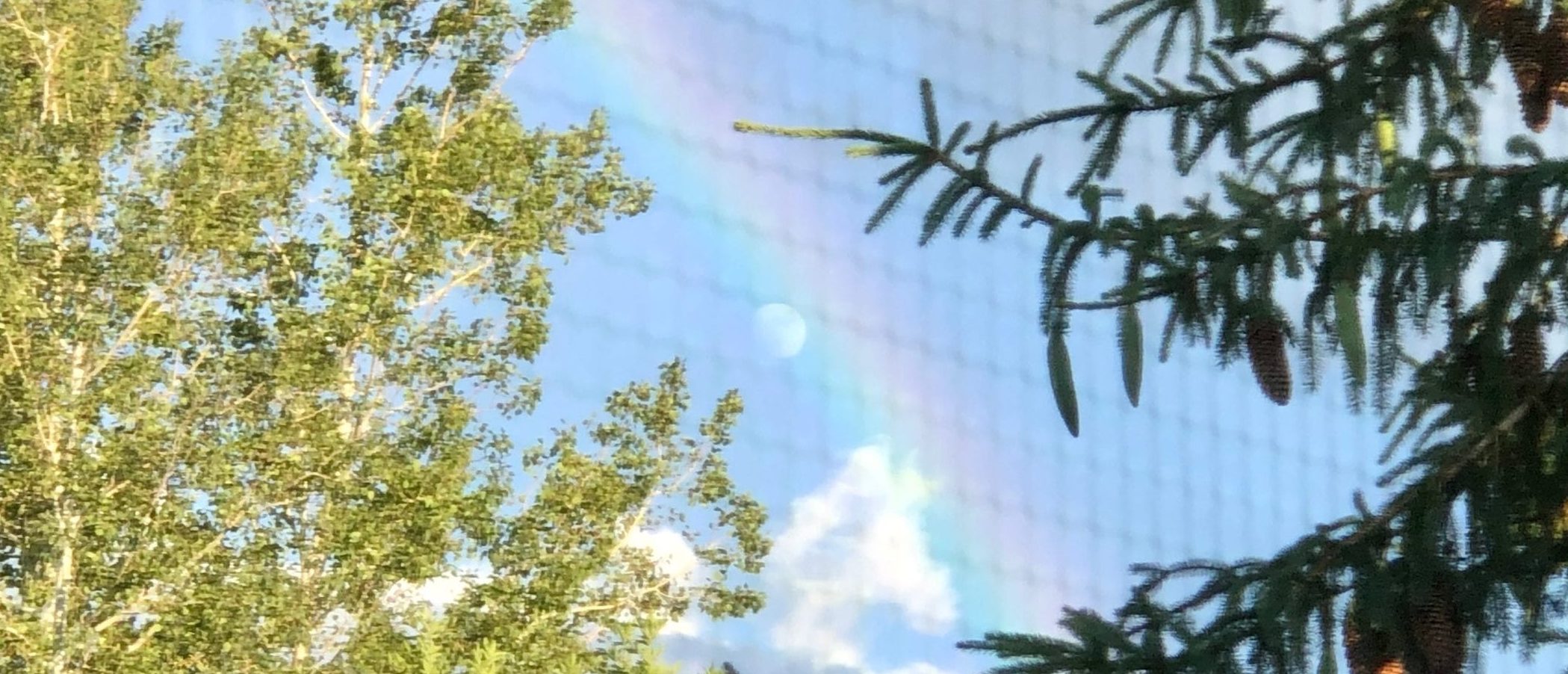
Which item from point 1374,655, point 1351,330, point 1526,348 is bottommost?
point 1374,655

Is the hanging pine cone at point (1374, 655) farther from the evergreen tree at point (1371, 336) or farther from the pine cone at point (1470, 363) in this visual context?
the pine cone at point (1470, 363)

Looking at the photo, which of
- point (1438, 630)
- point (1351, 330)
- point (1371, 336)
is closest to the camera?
point (1351, 330)

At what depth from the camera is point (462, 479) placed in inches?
127

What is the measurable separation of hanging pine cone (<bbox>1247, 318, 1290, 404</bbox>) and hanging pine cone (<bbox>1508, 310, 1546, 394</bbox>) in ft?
0.75

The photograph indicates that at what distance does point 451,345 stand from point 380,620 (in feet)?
2.28

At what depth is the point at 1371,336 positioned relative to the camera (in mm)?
1224

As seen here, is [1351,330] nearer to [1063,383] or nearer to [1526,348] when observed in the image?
[1063,383]

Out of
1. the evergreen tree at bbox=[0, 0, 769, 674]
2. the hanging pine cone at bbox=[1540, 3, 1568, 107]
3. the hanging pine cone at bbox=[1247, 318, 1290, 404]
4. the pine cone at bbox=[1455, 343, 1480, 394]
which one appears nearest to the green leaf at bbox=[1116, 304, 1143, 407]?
the hanging pine cone at bbox=[1247, 318, 1290, 404]

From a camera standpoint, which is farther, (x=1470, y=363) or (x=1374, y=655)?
(x=1470, y=363)

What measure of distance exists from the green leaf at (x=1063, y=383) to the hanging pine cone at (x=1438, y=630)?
0.34 metres

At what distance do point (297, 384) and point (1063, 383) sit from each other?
2.50 meters

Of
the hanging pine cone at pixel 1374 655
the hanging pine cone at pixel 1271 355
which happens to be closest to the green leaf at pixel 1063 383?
the hanging pine cone at pixel 1271 355

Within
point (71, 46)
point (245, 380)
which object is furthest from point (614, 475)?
point (71, 46)

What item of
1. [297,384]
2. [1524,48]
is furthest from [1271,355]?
[297,384]
